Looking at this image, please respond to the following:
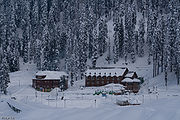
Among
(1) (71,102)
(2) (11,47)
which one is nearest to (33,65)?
(2) (11,47)

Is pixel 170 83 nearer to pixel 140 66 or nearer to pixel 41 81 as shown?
pixel 140 66

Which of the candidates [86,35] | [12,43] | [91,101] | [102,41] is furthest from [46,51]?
[91,101]

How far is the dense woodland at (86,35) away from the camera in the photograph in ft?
283

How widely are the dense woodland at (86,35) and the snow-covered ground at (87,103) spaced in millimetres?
5143

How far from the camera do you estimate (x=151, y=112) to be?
1079 centimetres

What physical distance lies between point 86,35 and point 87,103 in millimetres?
69942

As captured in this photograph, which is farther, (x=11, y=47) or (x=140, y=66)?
(x=11, y=47)

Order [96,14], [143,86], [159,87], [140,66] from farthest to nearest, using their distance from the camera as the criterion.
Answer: [96,14] < [140,66] < [143,86] < [159,87]

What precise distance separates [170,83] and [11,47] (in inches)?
2895

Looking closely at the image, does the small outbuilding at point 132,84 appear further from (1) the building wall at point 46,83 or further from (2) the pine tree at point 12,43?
(2) the pine tree at point 12,43

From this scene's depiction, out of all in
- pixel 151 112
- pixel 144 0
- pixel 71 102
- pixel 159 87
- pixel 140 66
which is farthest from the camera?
pixel 144 0

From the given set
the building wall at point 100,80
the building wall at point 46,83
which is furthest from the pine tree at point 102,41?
the building wall at point 46,83

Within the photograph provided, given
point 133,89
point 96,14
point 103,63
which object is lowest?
point 133,89

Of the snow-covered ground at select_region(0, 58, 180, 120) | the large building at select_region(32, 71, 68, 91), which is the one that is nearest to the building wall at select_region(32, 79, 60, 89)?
the large building at select_region(32, 71, 68, 91)
